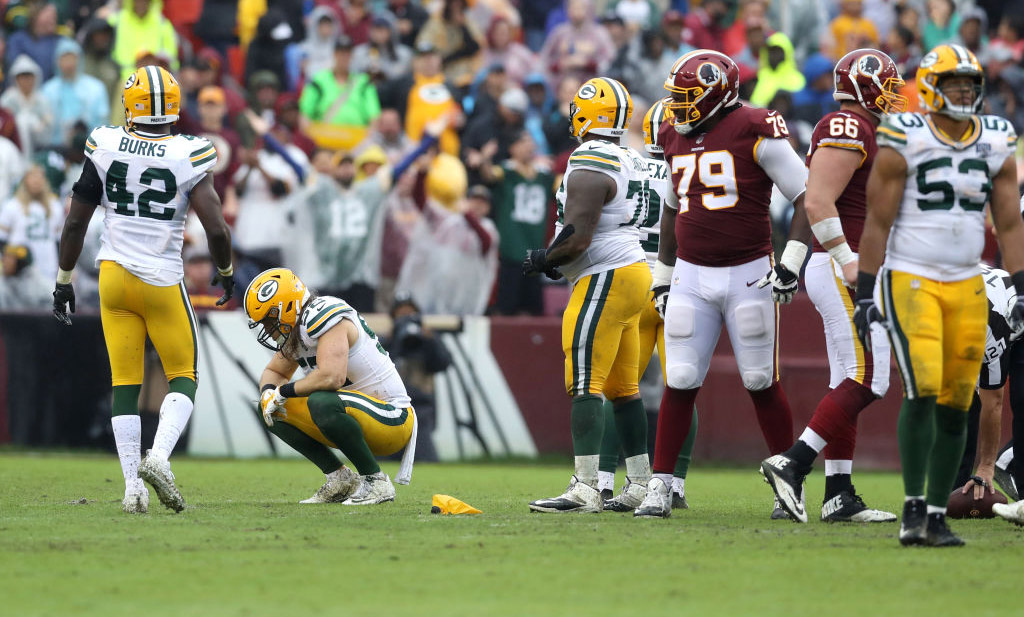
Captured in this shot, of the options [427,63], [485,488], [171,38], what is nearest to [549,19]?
[427,63]

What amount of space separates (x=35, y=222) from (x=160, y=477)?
808 cm

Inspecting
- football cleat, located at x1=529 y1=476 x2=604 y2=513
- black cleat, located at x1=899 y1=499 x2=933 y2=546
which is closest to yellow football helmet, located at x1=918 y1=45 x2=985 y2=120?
black cleat, located at x1=899 y1=499 x2=933 y2=546

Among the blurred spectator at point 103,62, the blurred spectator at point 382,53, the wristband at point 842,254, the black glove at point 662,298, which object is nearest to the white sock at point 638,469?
the black glove at point 662,298

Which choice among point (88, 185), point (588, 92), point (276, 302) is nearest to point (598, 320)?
point (588, 92)

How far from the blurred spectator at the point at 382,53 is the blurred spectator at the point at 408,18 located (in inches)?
16.6

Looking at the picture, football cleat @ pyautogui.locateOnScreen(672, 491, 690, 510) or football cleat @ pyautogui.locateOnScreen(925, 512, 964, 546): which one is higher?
football cleat @ pyautogui.locateOnScreen(925, 512, 964, 546)

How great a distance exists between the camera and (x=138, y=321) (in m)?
8.12

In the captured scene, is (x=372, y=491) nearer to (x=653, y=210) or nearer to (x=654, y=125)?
(x=653, y=210)

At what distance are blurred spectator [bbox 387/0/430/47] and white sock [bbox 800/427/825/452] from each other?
39.0 ft

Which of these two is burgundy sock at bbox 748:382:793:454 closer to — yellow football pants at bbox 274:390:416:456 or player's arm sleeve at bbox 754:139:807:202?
player's arm sleeve at bbox 754:139:807:202

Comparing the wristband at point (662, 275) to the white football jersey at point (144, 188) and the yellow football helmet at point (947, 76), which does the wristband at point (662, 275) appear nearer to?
the yellow football helmet at point (947, 76)

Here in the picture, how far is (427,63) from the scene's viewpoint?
16828mm

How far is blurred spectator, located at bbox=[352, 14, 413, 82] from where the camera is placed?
17703 millimetres

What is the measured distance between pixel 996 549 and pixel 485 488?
4.33 metres
